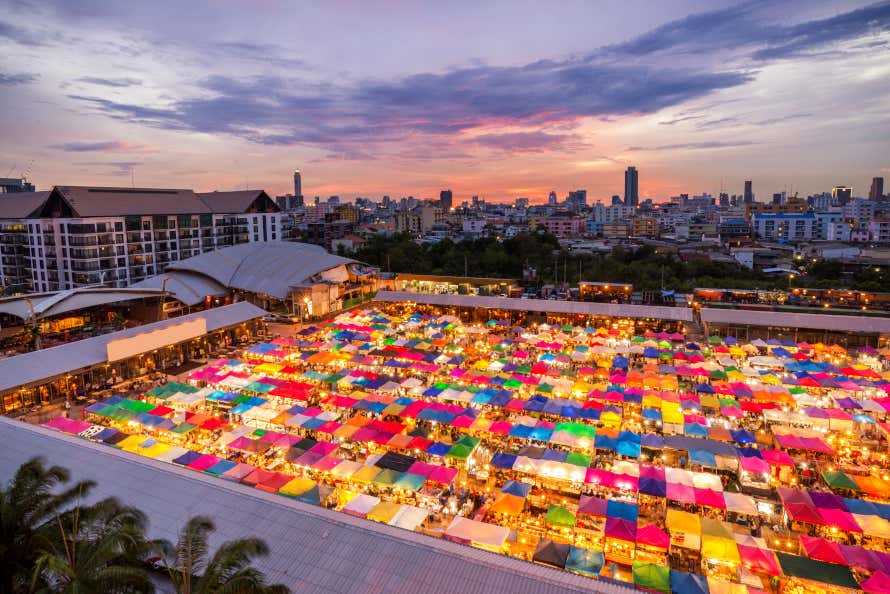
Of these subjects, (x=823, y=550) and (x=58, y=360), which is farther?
(x=58, y=360)

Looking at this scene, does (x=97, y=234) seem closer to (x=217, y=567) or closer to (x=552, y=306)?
(x=552, y=306)

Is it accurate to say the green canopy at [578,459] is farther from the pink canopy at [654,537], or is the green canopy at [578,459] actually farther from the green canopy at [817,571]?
the green canopy at [817,571]

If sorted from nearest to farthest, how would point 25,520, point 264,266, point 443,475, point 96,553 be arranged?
Answer: point 96,553 < point 25,520 < point 443,475 < point 264,266

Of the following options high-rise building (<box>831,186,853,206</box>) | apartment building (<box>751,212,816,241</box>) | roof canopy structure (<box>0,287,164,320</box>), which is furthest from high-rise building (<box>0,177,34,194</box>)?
high-rise building (<box>831,186,853,206</box>)

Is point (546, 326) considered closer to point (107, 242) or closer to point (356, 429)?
point (356, 429)

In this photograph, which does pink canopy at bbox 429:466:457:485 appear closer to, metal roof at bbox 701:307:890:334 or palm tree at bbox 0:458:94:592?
palm tree at bbox 0:458:94:592

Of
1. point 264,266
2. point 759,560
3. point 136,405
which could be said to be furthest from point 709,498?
point 264,266
